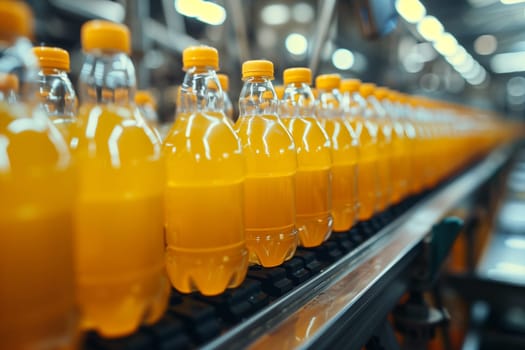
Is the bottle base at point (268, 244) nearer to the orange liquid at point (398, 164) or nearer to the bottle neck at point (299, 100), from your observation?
the bottle neck at point (299, 100)

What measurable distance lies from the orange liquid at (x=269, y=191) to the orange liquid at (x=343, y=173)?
0.31 metres

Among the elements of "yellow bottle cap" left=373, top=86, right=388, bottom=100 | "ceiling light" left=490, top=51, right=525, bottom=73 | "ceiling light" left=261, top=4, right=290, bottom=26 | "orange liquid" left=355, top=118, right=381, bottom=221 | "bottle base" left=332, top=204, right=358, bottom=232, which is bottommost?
"bottle base" left=332, top=204, right=358, bottom=232

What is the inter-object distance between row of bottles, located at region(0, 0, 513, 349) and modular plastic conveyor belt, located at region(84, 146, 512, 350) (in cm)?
4

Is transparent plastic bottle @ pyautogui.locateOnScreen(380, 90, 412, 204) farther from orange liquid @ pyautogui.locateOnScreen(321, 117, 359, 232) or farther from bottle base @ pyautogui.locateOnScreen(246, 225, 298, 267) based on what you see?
bottle base @ pyautogui.locateOnScreen(246, 225, 298, 267)

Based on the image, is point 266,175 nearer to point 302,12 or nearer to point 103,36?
point 103,36

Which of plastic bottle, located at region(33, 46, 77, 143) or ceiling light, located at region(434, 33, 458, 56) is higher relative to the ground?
ceiling light, located at region(434, 33, 458, 56)

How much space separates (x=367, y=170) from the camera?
4.83ft

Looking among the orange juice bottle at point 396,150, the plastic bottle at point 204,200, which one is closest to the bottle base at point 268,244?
the plastic bottle at point 204,200

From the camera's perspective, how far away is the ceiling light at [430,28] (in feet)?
13.1

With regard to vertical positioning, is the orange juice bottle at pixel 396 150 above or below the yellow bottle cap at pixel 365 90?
below

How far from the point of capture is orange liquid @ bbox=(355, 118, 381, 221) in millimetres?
1457

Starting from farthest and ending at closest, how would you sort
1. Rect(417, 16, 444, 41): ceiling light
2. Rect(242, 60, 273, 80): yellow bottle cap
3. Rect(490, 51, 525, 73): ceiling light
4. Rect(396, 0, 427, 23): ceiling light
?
Rect(490, 51, 525, 73): ceiling light, Rect(417, 16, 444, 41): ceiling light, Rect(396, 0, 427, 23): ceiling light, Rect(242, 60, 273, 80): yellow bottle cap

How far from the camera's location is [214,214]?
77 cm

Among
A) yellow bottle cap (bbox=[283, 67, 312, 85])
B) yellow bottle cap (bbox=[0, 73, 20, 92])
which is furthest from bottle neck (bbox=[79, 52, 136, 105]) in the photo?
yellow bottle cap (bbox=[283, 67, 312, 85])
